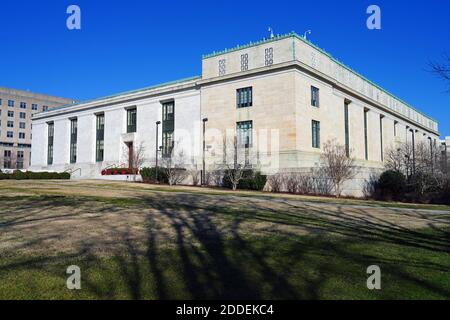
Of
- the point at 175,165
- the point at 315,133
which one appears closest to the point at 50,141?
the point at 175,165

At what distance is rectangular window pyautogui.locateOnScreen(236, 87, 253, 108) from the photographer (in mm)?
40062

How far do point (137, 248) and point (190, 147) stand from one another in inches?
1452

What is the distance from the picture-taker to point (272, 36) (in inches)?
1532

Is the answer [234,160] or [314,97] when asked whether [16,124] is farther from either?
[314,97]

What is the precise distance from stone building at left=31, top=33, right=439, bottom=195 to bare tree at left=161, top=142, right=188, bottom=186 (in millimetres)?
631

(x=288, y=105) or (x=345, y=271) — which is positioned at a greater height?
(x=288, y=105)

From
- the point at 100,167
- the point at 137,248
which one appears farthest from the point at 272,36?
the point at 137,248

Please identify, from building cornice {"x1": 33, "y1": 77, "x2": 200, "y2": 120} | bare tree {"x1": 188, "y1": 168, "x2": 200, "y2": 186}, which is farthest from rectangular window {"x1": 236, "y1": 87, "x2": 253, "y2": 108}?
bare tree {"x1": 188, "y1": 168, "x2": 200, "y2": 186}

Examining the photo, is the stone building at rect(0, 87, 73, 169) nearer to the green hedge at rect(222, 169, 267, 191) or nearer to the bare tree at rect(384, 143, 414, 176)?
the green hedge at rect(222, 169, 267, 191)

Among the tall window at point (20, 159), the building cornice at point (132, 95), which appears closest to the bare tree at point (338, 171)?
the building cornice at point (132, 95)

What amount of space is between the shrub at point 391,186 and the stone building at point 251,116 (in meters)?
1.76

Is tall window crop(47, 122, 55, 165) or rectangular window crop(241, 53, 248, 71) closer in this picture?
rectangular window crop(241, 53, 248, 71)
